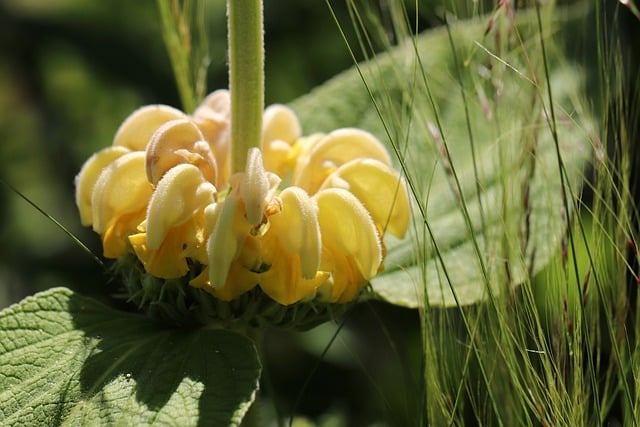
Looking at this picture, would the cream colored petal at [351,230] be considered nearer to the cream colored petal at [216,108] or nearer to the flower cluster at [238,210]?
the flower cluster at [238,210]

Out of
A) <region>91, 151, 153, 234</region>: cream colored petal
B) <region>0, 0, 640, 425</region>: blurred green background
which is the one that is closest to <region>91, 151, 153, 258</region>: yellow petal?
<region>91, 151, 153, 234</region>: cream colored petal

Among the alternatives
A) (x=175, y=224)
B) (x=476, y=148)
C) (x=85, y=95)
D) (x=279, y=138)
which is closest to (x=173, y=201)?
(x=175, y=224)

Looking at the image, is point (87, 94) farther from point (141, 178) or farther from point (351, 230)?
point (351, 230)

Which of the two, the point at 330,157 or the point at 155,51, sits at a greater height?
the point at 330,157

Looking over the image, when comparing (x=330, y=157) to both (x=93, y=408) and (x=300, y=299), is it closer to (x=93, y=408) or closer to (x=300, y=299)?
(x=300, y=299)

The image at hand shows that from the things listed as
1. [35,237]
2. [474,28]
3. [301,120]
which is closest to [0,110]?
[35,237]

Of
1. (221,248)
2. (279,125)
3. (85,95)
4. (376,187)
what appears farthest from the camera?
(85,95)
